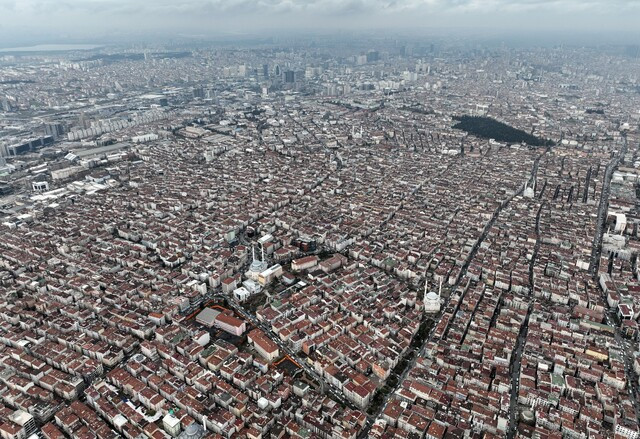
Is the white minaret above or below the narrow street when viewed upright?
above

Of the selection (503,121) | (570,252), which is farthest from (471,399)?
(503,121)

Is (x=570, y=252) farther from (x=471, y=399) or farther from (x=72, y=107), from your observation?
(x=72, y=107)

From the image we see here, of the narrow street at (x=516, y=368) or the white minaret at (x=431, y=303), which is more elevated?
the white minaret at (x=431, y=303)

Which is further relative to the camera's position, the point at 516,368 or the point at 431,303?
the point at 431,303

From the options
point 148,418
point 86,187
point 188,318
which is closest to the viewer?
point 148,418

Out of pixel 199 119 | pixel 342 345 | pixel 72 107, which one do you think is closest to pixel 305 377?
pixel 342 345

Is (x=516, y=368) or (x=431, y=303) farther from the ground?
(x=431, y=303)

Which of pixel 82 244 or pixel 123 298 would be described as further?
pixel 82 244

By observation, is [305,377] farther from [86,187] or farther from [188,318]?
[86,187]

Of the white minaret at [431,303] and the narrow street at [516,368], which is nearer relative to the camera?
the narrow street at [516,368]

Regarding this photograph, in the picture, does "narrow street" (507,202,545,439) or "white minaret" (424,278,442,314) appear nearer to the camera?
"narrow street" (507,202,545,439)

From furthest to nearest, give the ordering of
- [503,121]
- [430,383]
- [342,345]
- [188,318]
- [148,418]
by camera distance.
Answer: [503,121], [188,318], [342,345], [430,383], [148,418]
